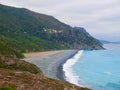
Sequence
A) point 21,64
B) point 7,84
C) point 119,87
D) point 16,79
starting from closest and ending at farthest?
point 7,84
point 16,79
point 21,64
point 119,87

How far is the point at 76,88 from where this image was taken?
122 ft

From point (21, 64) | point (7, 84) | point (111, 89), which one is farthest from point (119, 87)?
point (7, 84)

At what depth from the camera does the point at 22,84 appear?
34438 mm

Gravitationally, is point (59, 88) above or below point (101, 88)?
above

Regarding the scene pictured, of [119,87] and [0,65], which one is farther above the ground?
[0,65]

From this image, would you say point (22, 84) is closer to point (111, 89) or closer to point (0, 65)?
point (0, 65)

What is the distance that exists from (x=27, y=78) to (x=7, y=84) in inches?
137

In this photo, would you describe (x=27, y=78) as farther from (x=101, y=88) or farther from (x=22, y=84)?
(x=101, y=88)

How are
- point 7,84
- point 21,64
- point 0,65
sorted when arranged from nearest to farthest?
point 7,84 → point 0,65 → point 21,64

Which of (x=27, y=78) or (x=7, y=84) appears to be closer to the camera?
(x=7, y=84)

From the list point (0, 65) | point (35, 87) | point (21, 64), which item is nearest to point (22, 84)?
point (35, 87)

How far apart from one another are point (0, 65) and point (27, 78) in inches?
561

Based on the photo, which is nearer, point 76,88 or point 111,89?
point 76,88

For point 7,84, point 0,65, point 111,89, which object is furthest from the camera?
point 111,89
